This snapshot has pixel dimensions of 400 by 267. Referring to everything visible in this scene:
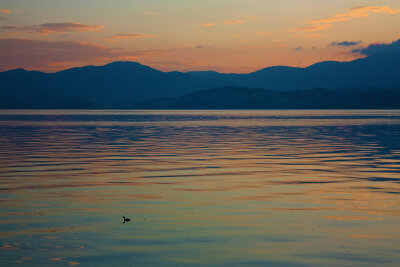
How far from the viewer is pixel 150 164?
35.9 metres

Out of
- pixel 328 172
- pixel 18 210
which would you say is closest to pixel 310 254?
pixel 18 210

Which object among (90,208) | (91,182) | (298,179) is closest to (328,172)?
(298,179)

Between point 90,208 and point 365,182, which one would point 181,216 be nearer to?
point 90,208

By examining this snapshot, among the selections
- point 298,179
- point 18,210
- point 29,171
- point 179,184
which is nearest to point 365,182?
point 298,179

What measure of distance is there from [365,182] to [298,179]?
3230mm

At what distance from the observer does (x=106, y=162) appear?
3722 centimetres

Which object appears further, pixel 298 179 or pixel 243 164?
pixel 243 164

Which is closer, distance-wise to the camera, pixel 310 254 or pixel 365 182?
pixel 310 254

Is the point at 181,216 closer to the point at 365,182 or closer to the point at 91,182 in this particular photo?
the point at 91,182

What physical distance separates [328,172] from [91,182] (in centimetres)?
1302

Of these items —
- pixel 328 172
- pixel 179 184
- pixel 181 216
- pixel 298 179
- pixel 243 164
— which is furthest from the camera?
pixel 243 164

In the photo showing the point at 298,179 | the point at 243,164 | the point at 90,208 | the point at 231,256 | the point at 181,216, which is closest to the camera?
the point at 231,256

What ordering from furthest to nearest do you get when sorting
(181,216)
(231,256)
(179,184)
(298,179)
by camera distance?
(298,179)
(179,184)
(181,216)
(231,256)

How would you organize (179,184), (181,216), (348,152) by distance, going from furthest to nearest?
(348,152) → (179,184) → (181,216)
